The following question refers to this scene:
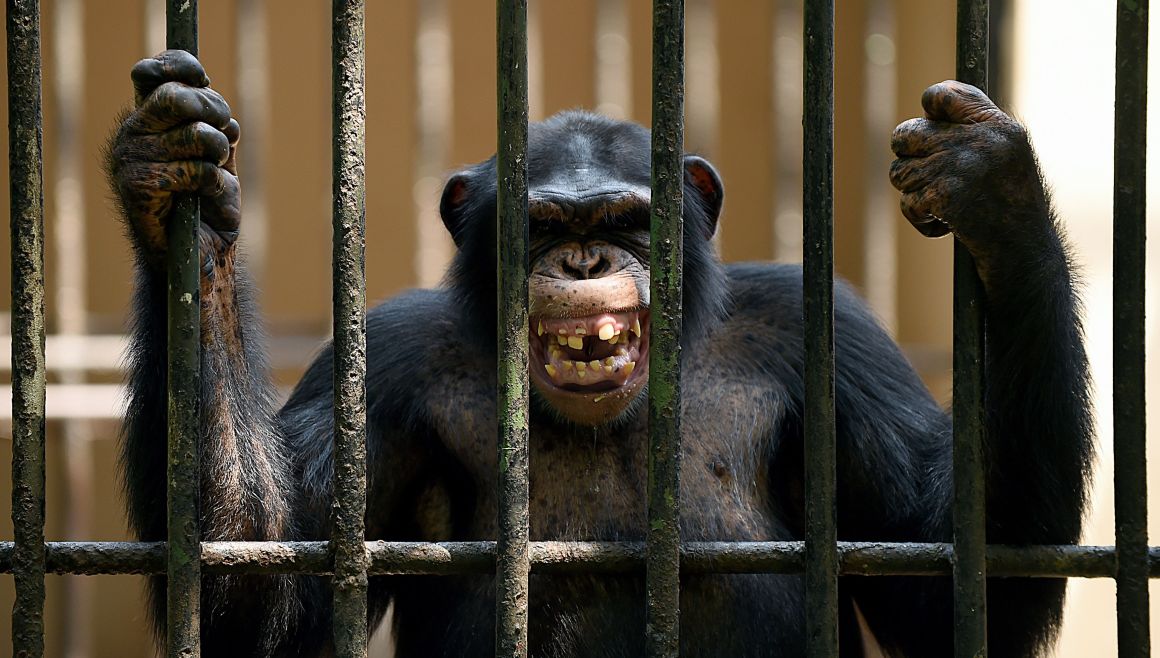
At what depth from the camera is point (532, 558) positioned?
2172mm

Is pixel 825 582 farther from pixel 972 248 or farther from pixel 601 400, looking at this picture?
pixel 601 400

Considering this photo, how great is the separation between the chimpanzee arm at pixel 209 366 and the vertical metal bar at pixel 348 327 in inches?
11.3

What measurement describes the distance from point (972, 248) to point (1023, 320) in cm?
21

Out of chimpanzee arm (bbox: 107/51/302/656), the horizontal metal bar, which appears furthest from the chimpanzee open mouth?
the horizontal metal bar

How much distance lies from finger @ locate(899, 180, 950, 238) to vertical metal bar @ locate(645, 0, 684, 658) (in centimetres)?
43

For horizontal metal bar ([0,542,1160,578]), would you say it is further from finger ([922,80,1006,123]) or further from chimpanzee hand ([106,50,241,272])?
finger ([922,80,1006,123])

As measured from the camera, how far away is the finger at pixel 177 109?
2229 mm

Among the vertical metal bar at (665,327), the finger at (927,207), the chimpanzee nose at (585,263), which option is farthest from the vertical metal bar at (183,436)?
the finger at (927,207)

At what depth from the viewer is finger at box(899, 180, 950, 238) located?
7.46 ft

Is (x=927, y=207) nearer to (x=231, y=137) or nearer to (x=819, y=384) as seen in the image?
(x=819, y=384)

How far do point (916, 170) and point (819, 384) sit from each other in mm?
454

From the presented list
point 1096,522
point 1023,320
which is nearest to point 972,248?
point 1023,320

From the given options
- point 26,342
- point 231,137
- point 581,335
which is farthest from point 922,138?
point 26,342

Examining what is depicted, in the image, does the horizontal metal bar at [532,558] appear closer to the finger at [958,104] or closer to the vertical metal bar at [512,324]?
the vertical metal bar at [512,324]
